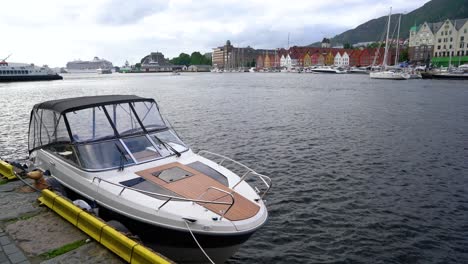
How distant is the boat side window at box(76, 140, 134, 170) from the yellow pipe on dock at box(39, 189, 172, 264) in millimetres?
1320

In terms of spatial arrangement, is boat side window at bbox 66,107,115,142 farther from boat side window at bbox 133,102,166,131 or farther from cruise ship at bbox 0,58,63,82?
cruise ship at bbox 0,58,63,82

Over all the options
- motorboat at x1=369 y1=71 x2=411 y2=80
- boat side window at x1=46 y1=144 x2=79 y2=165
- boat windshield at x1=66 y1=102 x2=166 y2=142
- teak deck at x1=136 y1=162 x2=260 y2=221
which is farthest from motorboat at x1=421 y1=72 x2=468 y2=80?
boat side window at x1=46 y1=144 x2=79 y2=165

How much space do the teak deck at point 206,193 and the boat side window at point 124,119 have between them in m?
1.83

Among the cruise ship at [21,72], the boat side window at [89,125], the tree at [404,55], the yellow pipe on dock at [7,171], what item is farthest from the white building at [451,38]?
the cruise ship at [21,72]

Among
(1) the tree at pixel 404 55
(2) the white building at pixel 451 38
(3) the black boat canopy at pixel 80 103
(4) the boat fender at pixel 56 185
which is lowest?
(4) the boat fender at pixel 56 185

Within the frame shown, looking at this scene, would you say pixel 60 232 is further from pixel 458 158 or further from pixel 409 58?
pixel 409 58

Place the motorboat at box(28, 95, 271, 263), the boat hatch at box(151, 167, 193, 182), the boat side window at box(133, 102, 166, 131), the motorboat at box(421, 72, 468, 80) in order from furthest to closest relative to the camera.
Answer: the motorboat at box(421, 72, 468, 80), the boat side window at box(133, 102, 166, 131), the boat hatch at box(151, 167, 193, 182), the motorboat at box(28, 95, 271, 263)

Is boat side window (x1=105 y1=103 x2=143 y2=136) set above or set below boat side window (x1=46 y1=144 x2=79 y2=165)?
above

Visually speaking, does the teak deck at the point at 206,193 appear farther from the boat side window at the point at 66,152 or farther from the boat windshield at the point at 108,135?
the boat side window at the point at 66,152

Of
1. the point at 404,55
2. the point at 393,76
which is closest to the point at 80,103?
the point at 393,76

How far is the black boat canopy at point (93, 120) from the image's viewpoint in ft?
32.6

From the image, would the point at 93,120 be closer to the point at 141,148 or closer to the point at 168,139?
the point at 141,148

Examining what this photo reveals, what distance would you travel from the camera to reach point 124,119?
10711 mm

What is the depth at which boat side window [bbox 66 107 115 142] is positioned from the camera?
9.82 meters
